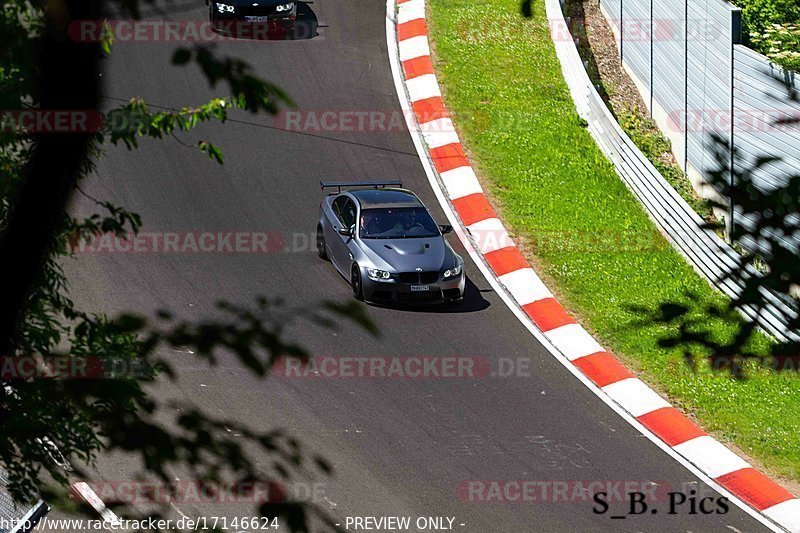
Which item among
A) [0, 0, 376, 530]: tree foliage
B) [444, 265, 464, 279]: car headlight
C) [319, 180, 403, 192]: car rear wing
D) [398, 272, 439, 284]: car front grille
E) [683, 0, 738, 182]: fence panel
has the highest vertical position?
[0, 0, 376, 530]: tree foliage

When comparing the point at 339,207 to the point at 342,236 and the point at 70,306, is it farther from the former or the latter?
the point at 70,306

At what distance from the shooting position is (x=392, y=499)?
11188 millimetres

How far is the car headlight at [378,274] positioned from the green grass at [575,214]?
8.33ft

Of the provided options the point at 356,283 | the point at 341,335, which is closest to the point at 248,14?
the point at 356,283

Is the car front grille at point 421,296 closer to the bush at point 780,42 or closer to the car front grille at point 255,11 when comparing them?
the bush at point 780,42

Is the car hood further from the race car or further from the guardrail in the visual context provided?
the race car

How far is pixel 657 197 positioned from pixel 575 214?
4.26 feet

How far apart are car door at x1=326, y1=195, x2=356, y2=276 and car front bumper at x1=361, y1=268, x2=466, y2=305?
61 cm

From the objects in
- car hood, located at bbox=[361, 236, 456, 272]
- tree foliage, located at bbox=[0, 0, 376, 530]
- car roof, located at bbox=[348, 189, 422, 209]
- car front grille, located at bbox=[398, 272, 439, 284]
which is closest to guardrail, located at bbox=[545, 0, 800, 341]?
car hood, located at bbox=[361, 236, 456, 272]

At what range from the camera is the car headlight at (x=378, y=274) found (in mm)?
15008

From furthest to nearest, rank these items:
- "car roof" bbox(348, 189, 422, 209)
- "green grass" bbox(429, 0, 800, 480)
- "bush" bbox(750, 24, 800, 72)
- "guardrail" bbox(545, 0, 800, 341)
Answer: "bush" bbox(750, 24, 800, 72) → "car roof" bbox(348, 189, 422, 209) → "guardrail" bbox(545, 0, 800, 341) → "green grass" bbox(429, 0, 800, 480)

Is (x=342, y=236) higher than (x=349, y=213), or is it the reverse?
(x=349, y=213)

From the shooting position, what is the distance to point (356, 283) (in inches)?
601

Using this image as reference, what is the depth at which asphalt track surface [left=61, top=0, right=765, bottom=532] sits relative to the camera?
11414mm
